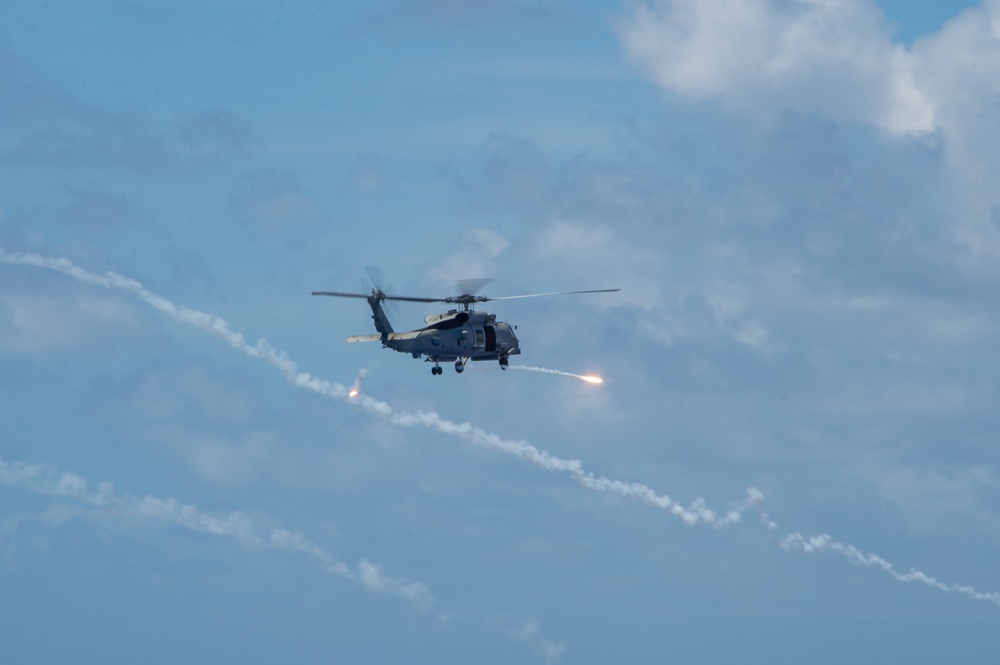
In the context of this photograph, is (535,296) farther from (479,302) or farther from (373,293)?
(373,293)

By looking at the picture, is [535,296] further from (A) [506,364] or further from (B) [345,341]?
(B) [345,341]

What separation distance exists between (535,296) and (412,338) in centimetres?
1133

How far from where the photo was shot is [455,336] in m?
152

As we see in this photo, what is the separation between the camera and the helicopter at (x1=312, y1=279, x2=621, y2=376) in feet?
497


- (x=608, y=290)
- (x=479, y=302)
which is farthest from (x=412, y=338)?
(x=608, y=290)

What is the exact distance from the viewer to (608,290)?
501 ft

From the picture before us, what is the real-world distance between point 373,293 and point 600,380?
2236cm

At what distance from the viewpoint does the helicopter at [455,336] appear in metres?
152

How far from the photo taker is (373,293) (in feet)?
524

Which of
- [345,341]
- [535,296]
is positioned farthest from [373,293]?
[535,296]

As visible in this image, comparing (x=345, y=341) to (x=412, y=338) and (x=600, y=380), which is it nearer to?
(x=412, y=338)

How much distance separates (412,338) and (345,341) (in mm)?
10551

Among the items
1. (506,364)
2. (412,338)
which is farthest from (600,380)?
(412,338)

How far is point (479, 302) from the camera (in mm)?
156125
